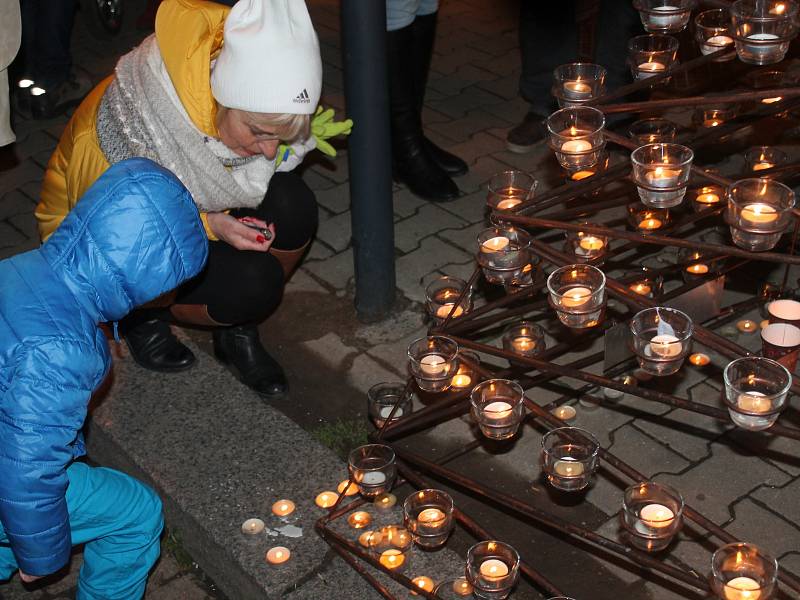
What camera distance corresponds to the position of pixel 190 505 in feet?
10.5

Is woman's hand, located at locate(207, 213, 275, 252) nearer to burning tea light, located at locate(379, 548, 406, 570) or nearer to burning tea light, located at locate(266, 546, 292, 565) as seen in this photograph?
burning tea light, located at locate(266, 546, 292, 565)

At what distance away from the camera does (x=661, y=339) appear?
2.40 meters

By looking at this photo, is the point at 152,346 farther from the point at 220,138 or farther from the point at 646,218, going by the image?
the point at 646,218

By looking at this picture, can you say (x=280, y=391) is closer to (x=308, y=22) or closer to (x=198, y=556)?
(x=198, y=556)

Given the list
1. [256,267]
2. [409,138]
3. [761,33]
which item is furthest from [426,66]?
[761,33]

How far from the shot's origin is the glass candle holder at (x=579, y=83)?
115 inches

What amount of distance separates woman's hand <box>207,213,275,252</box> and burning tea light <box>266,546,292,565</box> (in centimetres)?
99

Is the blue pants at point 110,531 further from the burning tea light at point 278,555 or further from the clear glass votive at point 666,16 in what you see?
the clear glass votive at point 666,16

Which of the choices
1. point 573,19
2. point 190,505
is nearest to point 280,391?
point 190,505

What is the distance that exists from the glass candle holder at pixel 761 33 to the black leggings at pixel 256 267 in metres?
1.68

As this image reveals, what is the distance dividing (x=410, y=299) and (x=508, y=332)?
999mm

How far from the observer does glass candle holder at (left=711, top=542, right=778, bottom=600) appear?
2174 millimetres

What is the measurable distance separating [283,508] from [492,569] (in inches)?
31.1

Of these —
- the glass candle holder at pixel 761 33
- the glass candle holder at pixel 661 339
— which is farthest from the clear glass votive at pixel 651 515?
the glass candle holder at pixel 761 33
